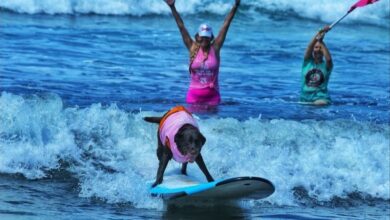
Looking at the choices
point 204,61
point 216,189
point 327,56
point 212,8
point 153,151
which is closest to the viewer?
point 216,189

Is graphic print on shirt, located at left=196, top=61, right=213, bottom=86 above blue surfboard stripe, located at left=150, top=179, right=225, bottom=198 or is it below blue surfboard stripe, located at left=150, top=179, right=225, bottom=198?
above

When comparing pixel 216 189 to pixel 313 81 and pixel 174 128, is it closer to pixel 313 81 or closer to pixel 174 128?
pixel 174 128

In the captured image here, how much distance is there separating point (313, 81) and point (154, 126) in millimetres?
3448

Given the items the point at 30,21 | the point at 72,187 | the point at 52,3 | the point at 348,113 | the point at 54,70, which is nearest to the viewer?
the point at 72,187

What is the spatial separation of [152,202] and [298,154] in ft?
8.66

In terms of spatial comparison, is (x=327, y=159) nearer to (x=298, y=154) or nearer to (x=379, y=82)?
(x=298, y=154)

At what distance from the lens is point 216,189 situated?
335 inches

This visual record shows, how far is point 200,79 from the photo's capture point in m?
12.8

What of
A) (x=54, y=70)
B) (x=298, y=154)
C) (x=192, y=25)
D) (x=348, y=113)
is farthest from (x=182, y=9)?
(x=298, y=154)

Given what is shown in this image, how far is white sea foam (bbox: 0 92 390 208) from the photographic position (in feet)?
32.5

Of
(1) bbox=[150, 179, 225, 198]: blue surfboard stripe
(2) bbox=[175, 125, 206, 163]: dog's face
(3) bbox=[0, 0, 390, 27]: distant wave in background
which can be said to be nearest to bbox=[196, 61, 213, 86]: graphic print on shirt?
(1) bbox=[150, 179, 225, 198]: blue surfboard stripe

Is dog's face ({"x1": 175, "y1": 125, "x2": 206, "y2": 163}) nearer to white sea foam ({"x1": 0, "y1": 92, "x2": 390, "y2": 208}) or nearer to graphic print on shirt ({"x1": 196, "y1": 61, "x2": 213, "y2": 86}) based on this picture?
white sea foam ({"x1": 0, "y1": 92, "x2": 390, "y2": 208})

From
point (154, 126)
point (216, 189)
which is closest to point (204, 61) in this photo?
point (154, 126)

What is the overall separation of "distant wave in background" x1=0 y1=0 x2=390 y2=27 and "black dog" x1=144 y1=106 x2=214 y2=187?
12.6m
